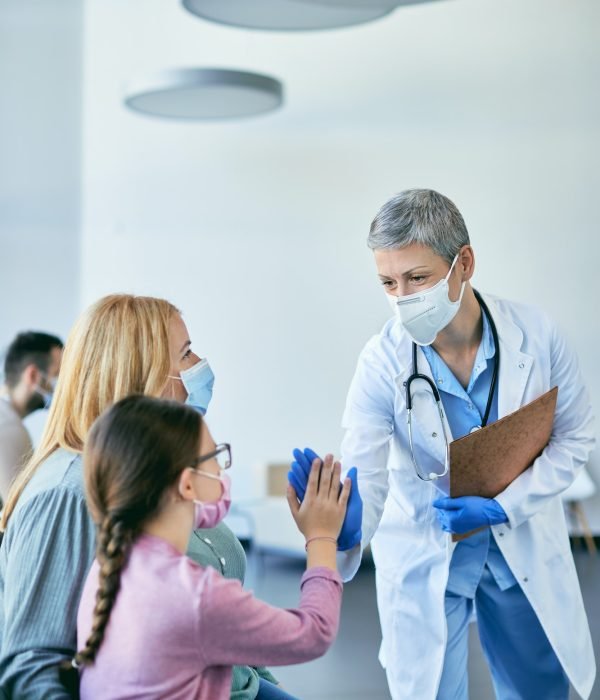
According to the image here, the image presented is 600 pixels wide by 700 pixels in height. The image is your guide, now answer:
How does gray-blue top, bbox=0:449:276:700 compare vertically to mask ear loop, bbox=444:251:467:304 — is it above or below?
below

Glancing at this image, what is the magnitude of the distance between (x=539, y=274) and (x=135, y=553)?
20.1ft

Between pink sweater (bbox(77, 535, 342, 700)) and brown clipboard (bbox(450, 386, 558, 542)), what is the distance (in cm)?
71

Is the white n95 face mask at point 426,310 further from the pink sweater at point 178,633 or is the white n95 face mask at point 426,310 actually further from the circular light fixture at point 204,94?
the circular light fixture at point 204,94

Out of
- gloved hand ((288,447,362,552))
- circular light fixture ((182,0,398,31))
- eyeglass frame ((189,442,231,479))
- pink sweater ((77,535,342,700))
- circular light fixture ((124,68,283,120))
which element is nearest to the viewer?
pink sweater ((77,535,342,700))

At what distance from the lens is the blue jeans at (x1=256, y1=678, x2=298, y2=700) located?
188 centimetres

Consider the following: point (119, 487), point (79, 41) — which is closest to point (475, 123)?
point (79, 41)

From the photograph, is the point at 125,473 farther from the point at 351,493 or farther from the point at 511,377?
the point at 511,377

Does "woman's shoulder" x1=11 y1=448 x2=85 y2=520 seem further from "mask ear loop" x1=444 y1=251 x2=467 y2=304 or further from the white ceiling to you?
the white ceiling

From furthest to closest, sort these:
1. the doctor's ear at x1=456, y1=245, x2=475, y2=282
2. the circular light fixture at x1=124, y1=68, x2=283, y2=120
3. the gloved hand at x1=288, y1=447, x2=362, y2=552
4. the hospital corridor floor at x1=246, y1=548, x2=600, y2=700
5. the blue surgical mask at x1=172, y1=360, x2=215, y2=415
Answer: the circular light fixture at x1=124, y1=68, x2=283, y2=120, the hospital corridor floor at x1=246, y1=548, x2=600, y2=700, the doctor's ear at x1=456, y1=245, x2=475, y2=282, the blue surgical mask at x1=172, y1=360, x2=215, y2=415, the gloved hand at x1=288, y1=447, x2=362, y2=552

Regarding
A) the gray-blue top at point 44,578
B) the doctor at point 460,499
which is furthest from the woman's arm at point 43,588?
the doctor at point 460,499

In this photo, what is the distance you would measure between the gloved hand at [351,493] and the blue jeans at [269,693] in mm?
285

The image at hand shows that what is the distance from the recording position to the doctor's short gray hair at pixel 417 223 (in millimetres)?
2010

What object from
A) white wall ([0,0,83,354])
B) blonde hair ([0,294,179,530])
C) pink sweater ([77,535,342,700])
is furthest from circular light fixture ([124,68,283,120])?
pink sweater ([77,535,342,700])

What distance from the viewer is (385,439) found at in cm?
216
